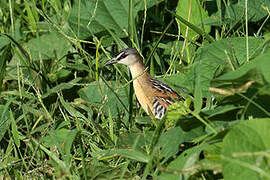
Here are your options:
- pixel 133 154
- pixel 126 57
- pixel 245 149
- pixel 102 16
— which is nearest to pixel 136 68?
pixel 126 57

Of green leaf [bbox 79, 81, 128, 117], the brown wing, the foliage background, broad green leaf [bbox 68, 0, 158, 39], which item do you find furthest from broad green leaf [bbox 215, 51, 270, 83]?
broad green leaf [bbox 68, 0, 158, 39]

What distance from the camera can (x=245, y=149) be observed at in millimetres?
2611

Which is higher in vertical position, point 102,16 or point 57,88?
point 102,16

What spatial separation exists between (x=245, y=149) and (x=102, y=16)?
2706mm

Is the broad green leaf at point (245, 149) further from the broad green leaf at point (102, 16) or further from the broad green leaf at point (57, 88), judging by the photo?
the broad green leaf at point (102, 16)

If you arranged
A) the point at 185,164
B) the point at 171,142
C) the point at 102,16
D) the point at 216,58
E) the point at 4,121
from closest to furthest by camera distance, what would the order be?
the point at 185,164
the point at 171,142
the point at 216,58
the point at 4,121
the point at 102,16

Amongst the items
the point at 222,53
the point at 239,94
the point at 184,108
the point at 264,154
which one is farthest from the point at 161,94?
the point at 264,154

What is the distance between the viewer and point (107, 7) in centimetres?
502

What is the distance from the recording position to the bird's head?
4.58 metres

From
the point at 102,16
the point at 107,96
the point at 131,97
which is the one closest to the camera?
the point at 131,97

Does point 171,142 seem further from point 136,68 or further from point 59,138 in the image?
point 136,68

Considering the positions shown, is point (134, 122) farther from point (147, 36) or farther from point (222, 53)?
point (147, 36)

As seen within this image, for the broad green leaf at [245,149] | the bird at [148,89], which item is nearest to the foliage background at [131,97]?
the broad green leaf at [245,149]

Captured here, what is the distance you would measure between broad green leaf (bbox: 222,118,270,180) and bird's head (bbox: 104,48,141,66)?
2.05 m
